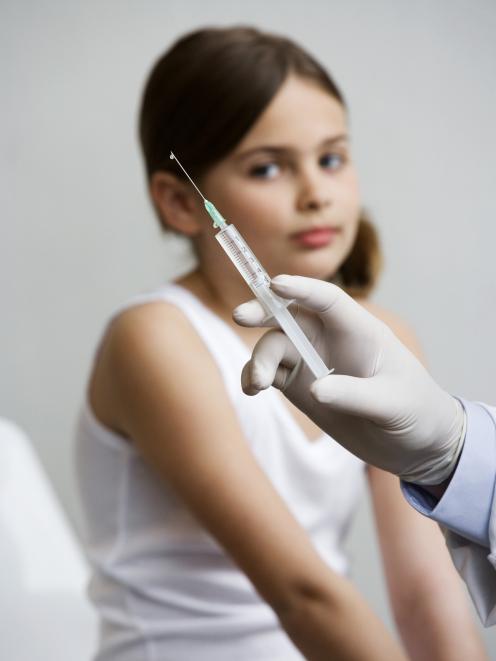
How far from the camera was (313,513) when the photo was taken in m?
1.13

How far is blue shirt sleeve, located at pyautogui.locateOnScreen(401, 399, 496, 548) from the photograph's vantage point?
0.57 m

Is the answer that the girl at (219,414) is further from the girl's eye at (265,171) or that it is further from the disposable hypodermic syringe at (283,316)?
the disposable hypodermic syringe at (283,316)

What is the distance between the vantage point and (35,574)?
4.04 ft

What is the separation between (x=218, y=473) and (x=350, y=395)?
42 centimetres

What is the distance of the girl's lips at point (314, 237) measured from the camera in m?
1.01

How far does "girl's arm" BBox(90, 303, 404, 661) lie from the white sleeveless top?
6cm

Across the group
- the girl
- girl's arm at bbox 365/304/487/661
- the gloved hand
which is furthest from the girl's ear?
the gloved hand

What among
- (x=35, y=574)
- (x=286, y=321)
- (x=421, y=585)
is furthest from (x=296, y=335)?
(x=35, y=574)

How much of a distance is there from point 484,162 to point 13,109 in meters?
1.01

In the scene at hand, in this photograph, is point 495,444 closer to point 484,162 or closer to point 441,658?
point 441,658

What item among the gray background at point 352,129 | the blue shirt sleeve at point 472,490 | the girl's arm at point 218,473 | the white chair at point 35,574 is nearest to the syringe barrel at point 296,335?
the blue shirt sleeve at point 472,490

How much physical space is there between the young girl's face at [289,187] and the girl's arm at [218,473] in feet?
0.46

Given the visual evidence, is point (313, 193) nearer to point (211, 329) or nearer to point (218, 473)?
point (211, 329)

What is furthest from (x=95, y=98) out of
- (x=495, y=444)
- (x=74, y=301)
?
(x=495, y=444)
